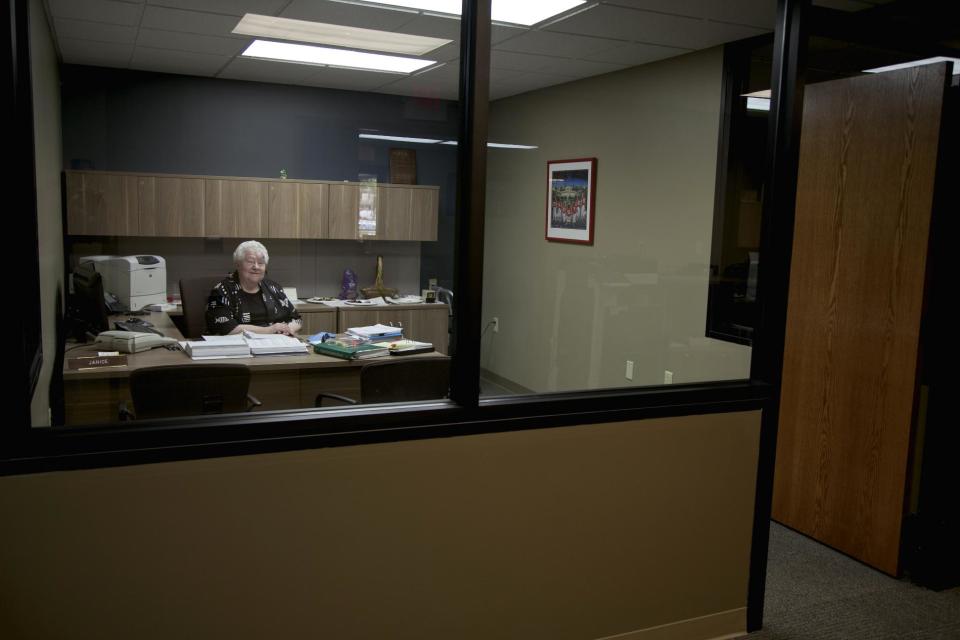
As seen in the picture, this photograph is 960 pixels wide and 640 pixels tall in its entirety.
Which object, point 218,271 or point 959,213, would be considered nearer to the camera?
point 959,213

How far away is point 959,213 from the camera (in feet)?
8.00

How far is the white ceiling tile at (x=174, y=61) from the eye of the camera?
2986 mm

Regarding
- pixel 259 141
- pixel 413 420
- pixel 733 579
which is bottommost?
pixel 733 579

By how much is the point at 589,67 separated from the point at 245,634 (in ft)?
7.77

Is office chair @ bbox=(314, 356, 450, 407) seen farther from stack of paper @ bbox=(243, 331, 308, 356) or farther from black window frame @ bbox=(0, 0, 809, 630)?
stack of paper @ bbox=(243, 331, 308, 356)

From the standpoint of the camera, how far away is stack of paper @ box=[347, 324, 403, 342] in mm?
2599

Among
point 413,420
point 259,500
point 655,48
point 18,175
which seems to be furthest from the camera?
point 655,48

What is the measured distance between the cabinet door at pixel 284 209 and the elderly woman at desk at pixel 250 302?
25 cm

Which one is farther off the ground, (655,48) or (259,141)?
(655,48)

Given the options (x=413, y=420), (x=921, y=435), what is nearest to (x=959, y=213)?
(x=921, y=435)

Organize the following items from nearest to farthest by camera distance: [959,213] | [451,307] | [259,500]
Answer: [259,500] → [451,307] → [959,213]

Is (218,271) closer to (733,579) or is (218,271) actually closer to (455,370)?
(455,370)

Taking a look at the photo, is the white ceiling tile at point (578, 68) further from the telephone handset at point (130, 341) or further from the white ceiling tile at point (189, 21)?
the telephone handset at point (130, 341)

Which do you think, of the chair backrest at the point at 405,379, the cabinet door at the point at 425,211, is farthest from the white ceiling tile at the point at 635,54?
the chair backrest at the point at 405,379
